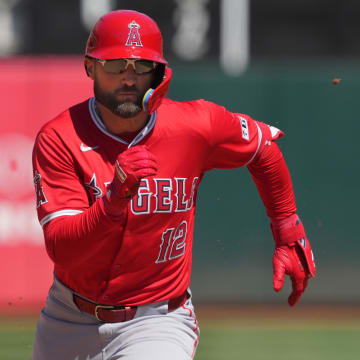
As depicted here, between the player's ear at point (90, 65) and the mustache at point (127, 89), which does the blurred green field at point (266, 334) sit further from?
the mustache at point (127, 89)

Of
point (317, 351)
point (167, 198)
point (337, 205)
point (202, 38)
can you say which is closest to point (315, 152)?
point (337, 205)

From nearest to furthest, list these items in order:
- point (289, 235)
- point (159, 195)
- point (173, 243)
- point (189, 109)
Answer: point (159, 195) < point (173, 243) < point (189, 109) < point (289, 235)

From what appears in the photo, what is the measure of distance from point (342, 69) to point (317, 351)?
2925 millimetres

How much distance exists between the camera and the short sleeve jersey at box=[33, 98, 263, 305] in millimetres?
3381

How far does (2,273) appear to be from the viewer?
7934 millimetres

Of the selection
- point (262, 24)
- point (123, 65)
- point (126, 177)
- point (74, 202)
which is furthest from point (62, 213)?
point (262, 24)

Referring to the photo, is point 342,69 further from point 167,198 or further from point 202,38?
point 167,198

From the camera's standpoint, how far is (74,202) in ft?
10.9

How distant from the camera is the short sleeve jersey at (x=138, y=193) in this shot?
338 centimetres

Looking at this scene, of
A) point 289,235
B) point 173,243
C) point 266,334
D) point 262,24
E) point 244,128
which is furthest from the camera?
point 262,24

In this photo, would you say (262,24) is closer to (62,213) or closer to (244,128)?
(244,128)

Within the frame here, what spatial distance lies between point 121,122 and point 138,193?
0.29 metres

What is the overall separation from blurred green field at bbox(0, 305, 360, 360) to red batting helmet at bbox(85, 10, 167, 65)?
10.5 feet

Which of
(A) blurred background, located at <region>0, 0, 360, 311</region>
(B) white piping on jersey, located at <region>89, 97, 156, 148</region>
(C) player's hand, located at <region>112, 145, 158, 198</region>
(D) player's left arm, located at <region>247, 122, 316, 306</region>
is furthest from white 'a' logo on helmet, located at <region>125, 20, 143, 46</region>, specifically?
(A) blurred background, located at <region>0, 0, 360, 311</region>
